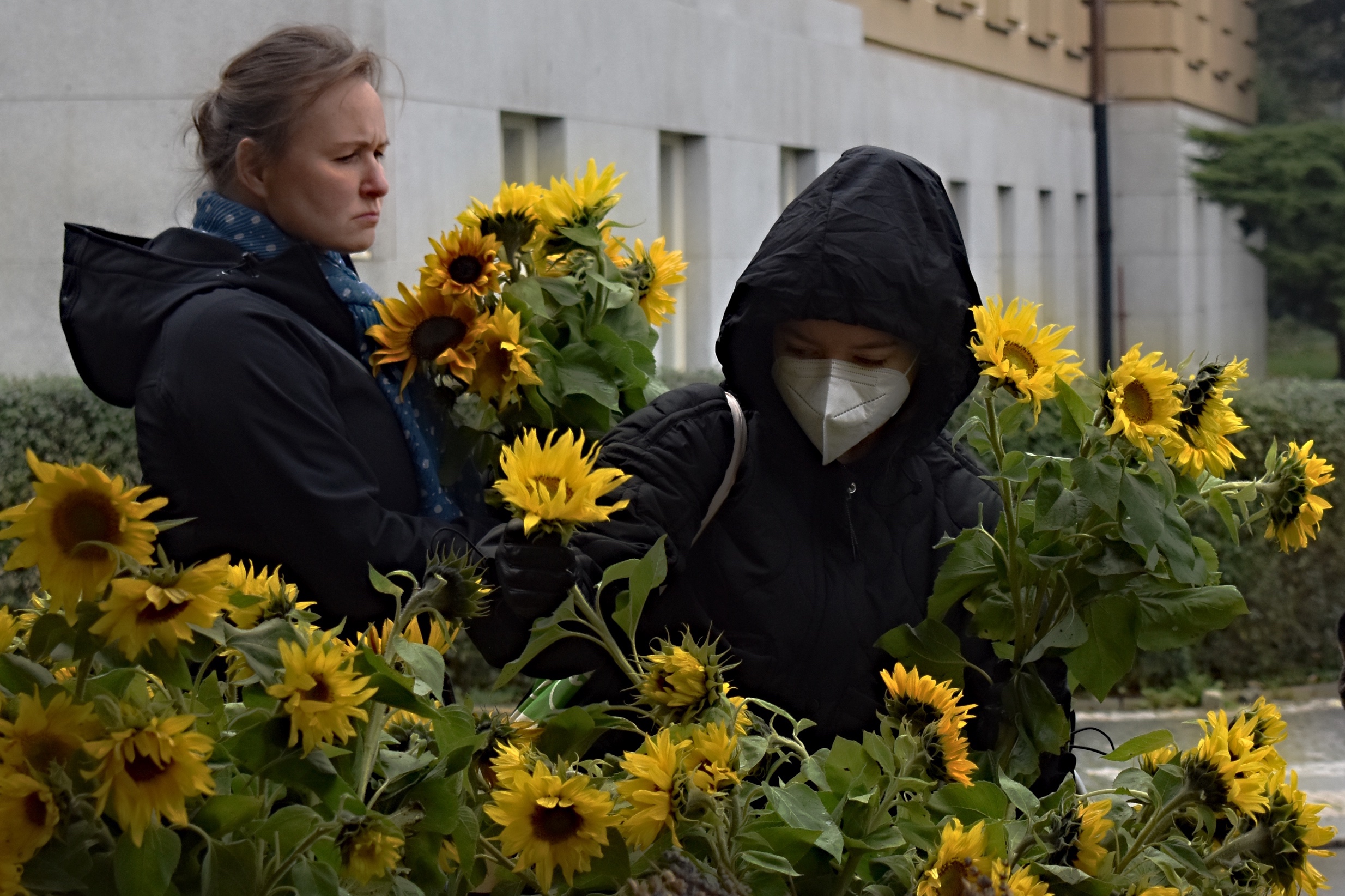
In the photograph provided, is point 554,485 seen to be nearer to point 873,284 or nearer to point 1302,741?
point 873,284

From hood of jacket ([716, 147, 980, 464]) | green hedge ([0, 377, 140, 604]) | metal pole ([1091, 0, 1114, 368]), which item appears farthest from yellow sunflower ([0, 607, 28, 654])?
metal pole ([1091, 0, 1114, 368])

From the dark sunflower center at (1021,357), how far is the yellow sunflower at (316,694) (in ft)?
2.53

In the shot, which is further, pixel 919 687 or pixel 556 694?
pixel 556 694

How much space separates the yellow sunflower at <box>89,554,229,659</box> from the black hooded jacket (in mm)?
1189

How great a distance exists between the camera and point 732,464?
2209 mm

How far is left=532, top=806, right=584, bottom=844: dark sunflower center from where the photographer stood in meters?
1.36

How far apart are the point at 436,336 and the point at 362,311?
0.33 metres

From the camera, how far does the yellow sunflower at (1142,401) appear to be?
1593 millimetres

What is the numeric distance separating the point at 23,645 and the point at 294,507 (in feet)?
3.38

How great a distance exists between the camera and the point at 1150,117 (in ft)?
73.2

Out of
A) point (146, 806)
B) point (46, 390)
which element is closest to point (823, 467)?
point (146, 806)

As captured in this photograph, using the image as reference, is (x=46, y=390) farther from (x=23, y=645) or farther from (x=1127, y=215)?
(x=1127, y=215)

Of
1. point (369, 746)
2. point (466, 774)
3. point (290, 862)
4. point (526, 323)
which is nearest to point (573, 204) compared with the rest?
point (526, 323)

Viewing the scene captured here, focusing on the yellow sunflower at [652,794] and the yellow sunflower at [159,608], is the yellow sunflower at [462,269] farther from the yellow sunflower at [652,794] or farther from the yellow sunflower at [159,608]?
the yellow sunflower at [159,608]
